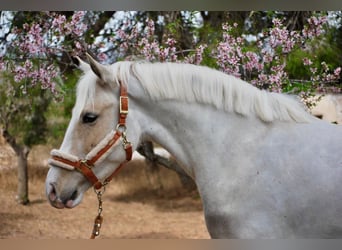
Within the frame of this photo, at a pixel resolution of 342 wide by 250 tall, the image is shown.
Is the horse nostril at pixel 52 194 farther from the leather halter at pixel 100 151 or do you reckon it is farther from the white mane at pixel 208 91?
the white mane at pixel 208 91

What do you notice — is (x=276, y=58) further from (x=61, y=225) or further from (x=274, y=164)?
(x=61, y=225)

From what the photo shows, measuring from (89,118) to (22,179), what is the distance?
4.63 ft

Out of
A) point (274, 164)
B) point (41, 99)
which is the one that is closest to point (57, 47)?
point (41, 99)

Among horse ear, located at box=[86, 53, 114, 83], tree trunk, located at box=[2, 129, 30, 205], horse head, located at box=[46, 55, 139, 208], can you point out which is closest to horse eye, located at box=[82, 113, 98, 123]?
horse head, located at box=[46, 55, 139, 208]

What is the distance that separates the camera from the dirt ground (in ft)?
7.55

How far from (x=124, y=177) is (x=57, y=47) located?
3.63ft

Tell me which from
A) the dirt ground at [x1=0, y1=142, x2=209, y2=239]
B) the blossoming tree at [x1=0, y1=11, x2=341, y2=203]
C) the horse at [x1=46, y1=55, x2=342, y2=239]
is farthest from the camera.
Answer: the dirt ground at [x1=0, y1=142, x2=209, y2=239]

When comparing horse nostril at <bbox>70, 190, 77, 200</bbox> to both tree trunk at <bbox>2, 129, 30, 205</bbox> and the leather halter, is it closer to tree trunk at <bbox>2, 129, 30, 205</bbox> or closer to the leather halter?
the leather halter

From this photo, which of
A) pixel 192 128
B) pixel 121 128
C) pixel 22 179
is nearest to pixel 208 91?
pixel 192 128

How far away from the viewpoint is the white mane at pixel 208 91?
3.84 feet

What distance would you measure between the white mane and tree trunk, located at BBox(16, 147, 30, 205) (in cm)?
137

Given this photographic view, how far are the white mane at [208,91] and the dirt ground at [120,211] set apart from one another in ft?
4.55

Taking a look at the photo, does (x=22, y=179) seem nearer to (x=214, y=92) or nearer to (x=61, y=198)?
(x=61, y=198)

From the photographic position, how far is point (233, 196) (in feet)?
3.67
